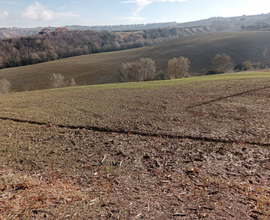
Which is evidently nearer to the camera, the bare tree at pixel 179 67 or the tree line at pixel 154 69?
the bare tree at pixel 179 67

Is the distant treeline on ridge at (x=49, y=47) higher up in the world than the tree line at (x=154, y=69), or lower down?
higher up

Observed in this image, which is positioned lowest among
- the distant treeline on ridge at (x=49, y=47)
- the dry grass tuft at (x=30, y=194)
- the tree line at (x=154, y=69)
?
the tree line at (x=154, y=69)

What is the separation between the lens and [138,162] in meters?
8.00

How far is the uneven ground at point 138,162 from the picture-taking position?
5.33 m

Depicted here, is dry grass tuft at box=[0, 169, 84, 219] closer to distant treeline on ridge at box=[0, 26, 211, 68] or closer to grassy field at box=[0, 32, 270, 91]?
grassy field at box=[0, 32, 270, 91]

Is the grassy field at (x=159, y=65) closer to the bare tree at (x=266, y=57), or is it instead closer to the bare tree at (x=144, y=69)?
the bare tree at (x=266, y=57)

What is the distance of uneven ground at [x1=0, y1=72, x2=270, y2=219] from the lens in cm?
533

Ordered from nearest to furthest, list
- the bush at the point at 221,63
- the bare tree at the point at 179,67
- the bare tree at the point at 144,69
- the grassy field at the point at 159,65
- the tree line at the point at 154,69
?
the bare tree at the point at 179,67, the tree line at the point at 154,69, the bare tree at the point at 144,69, the bush at the point at 221,63, the grassy field at the point at 159,65

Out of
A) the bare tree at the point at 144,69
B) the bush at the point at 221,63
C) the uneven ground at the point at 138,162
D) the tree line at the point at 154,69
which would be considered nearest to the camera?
the uneven ground at the point at 138,162

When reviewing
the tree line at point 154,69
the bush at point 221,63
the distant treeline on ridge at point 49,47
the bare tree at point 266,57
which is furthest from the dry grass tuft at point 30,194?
the distant treeline on ridge at point 49,47

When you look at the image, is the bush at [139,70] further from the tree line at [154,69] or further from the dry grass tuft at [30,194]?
the dry grass tuft at [30,194]

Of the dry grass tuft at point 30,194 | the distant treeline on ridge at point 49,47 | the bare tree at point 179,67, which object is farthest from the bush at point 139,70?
the distant treeline on ridge at point 49,47

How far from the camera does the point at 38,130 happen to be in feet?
37.8

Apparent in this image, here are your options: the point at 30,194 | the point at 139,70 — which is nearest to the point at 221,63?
the point at 139,70
